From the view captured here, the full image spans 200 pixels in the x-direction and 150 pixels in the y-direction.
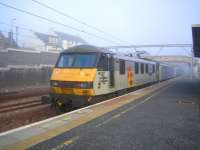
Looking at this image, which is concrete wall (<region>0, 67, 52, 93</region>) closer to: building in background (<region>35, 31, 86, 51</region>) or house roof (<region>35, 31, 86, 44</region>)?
building in background (<region>35, 31, 86, 51</region>)

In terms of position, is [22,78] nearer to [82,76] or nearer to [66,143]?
[82,76]

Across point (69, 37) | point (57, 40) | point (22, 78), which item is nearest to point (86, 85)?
point (22, 78)

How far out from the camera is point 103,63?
39.2ft

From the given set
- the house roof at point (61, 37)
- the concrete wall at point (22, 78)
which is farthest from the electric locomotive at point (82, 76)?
the house roof at point (61, 37)

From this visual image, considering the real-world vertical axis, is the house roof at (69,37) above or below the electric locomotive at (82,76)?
above

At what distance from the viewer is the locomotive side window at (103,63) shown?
1167 centimetres

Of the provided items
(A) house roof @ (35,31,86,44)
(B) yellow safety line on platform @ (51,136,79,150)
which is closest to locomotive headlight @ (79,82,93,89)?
(B) yellow safety line on platform @ (51,136,79,150)

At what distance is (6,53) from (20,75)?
8.45m

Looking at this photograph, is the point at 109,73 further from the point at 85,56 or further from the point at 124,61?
the point at 124,61

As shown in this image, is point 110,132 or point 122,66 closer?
point 110,132

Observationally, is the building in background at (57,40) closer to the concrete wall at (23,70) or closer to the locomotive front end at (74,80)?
the concrete wall at (23,70)

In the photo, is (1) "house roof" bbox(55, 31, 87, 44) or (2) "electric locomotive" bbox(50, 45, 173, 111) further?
(1) "house roof" bbox(55, 31, 87, 44)

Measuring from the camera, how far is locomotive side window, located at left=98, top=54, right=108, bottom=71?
11672 millimetres

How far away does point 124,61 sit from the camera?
15141 millimetres
